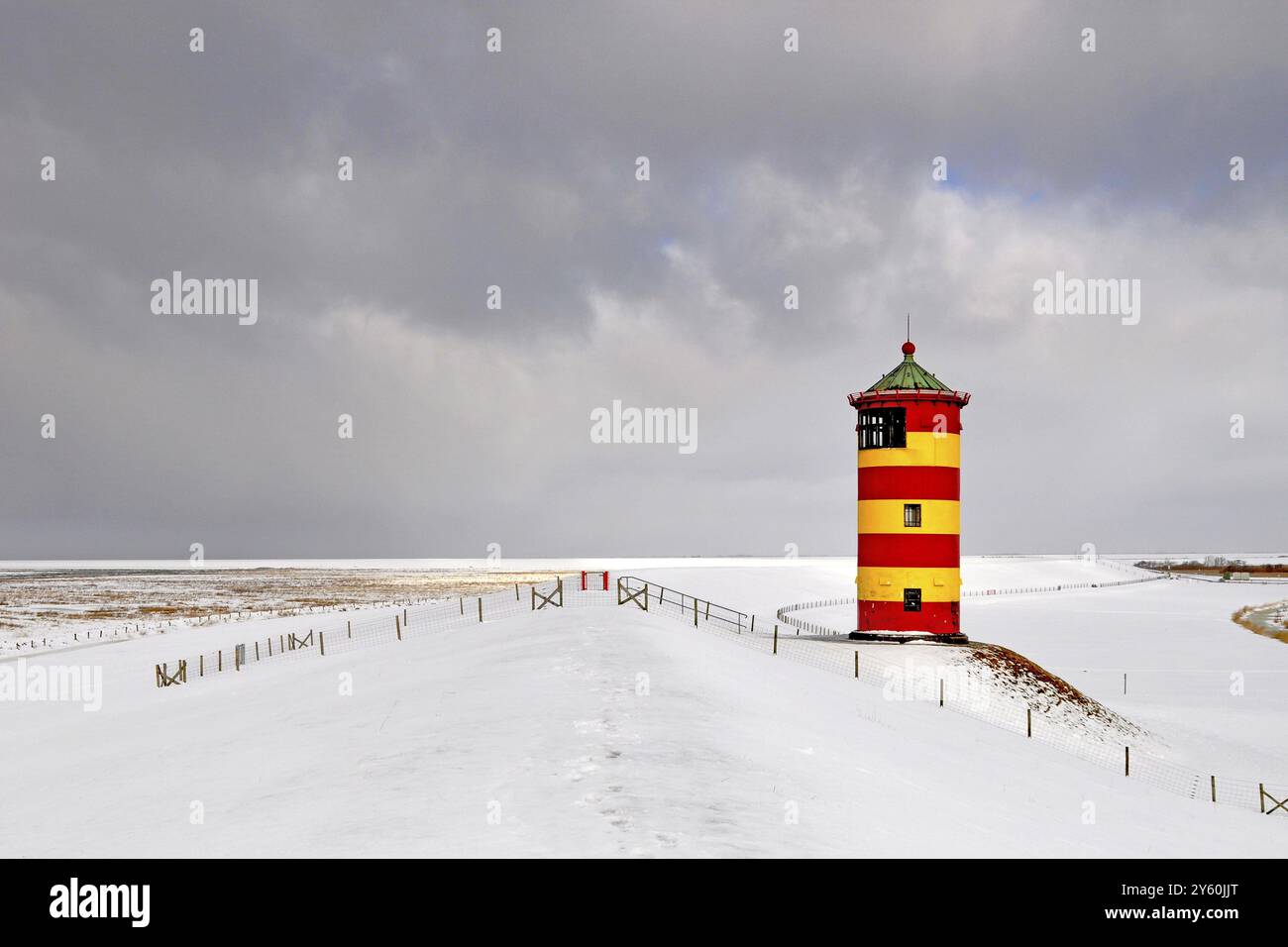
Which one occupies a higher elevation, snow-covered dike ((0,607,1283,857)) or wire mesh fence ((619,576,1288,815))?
snow-covered dike ((0,607,1283,857))

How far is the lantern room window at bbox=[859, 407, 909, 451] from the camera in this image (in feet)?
115

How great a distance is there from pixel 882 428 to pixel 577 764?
26.5 metres

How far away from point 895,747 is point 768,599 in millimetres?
75638

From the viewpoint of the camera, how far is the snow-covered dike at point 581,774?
10453 mm

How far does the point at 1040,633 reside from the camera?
64.4 meters

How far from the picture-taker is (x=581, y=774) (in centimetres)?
1195

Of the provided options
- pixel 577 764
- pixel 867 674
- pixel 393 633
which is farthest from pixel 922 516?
pixel 577 764

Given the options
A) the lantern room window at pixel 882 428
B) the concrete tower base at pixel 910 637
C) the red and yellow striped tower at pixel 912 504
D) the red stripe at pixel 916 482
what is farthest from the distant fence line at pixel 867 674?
the lantern room window at pixel 882 428

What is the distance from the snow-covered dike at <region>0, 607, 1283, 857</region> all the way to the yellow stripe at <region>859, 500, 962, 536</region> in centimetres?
972

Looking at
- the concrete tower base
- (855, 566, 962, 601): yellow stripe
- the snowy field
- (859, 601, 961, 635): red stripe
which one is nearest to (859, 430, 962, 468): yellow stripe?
(855, 566, 962, 601): yellow stripe

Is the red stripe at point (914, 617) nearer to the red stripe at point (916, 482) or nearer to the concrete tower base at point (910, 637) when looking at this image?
the concrete tower base at point (910, 637)

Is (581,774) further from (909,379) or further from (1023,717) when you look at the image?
(909,379)

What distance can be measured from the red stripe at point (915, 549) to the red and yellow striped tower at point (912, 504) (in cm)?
4

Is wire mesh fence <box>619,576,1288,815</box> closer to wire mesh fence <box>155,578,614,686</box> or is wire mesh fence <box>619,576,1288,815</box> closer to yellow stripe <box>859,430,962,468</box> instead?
wire mesh fence <box>155,578,614,686</box>
